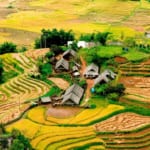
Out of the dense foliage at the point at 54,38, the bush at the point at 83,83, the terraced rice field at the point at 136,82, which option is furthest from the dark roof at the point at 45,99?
the dense foliage at the point at 54,38

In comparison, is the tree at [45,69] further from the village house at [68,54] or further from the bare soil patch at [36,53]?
the bare soil patch at [36,53]

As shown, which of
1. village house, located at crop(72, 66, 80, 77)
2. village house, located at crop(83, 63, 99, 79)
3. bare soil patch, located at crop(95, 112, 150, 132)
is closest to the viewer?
bare soil patch, located at crop(95, 112, 150, 132)

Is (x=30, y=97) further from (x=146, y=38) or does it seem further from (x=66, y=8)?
(x=66, y=8)

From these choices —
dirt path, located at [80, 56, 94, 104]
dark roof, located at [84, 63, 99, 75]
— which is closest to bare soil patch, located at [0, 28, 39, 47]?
dirt path, located at [80, 56, 94, 104]

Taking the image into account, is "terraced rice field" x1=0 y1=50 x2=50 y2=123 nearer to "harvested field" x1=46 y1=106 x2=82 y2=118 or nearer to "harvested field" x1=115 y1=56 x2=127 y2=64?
"harvested field" x1=46 y1=106 x2=82 y2=118

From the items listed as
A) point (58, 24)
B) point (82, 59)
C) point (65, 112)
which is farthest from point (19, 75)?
point (58, 24)

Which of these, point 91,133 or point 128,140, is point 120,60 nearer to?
point 91,133

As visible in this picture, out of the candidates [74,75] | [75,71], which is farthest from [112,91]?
[75,71]
